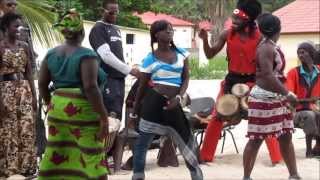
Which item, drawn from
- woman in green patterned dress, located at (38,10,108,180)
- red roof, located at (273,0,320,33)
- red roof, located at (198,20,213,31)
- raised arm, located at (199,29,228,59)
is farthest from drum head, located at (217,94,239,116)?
red roof, located at (273,0,320,33)

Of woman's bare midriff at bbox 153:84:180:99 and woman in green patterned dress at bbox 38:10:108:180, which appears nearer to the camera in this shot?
woman in green patterned dress at bbox 38:10:108:180

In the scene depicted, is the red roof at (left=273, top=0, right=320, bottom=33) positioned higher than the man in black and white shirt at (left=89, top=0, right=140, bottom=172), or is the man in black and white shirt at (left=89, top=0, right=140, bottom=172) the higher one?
the man in black and white shirt at (left=89, top=0, right=140, bottom=172)

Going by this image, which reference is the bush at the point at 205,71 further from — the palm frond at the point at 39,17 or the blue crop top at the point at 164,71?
the blue crop top at the point at 164,71

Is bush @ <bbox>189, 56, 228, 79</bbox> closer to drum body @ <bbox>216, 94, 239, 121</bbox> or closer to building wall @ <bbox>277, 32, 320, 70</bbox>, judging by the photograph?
building wall @ <bbox>277, 32, 320, 70</bbox>

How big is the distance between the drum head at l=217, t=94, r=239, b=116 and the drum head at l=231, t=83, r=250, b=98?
0.06m

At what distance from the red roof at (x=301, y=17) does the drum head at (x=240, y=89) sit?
80.3 ft

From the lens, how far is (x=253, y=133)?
755cm

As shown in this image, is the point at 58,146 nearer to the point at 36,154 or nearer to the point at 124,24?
the point at 36,154

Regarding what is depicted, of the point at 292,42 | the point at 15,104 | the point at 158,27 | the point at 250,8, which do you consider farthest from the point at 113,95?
the point at 292,42

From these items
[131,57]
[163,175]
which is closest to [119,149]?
[163,175]

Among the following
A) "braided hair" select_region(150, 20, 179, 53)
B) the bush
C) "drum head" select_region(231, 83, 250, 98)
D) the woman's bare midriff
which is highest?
"braided hair" select_region(150, 20, 179, 53)

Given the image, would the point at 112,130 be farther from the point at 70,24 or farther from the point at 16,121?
the point at 70,24

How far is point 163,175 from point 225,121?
127 centimetres

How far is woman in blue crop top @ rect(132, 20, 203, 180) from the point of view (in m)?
6.97
